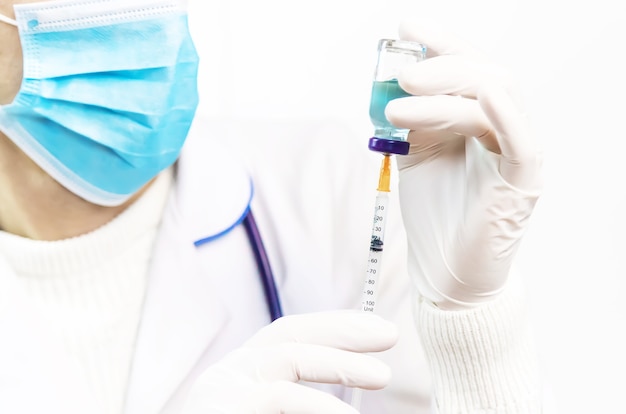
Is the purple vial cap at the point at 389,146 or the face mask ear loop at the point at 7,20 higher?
the face mask ear loop at the point at 7,20

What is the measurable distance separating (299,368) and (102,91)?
471 mm

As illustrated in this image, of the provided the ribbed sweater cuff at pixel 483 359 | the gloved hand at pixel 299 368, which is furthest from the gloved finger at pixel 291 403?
the ribbed sweater cuff at pixel 483 359

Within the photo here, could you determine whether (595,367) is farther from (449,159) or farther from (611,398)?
(449,159)

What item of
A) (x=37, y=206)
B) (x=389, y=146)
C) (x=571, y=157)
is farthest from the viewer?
(x=571, y=157)

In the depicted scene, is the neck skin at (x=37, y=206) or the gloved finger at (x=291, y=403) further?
the neck skin at (x=37, y=206)

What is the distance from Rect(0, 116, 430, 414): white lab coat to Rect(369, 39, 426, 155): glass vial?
37 centimetres

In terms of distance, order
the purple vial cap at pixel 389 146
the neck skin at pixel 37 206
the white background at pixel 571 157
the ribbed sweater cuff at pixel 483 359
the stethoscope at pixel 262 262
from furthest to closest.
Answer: the white background at pixel 571 157 < the stethoscope at pixel 262 262 < the neck skin at pixel 37 206 < the ribbed sweater cuff at pixel 483 359 < the purple vial cap at pixel 389 146

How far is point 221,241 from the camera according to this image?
1.24 meters

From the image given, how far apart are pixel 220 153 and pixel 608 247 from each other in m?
0.73

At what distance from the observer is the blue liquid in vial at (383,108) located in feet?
2.94

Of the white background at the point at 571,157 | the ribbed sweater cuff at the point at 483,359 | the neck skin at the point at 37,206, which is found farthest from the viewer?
the white background at the point at 571,157

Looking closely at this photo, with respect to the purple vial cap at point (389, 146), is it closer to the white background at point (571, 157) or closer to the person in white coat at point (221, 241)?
the person in white coat at point (221, 241)

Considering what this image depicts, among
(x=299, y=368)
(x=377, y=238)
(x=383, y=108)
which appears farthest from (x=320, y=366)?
(x=383, y=108)

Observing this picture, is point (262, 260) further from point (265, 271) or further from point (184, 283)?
point (184, 283)
